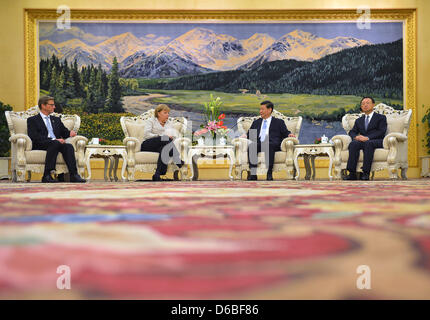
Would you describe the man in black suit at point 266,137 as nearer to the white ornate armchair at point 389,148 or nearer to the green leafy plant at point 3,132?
the white ornate armchair at point 389,148

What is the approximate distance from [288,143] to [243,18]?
4.01 meters

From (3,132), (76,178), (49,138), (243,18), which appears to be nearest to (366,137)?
(76,178)

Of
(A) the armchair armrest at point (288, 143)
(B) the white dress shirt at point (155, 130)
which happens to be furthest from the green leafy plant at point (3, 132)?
(A) the armchair armrest at point (288, 143)

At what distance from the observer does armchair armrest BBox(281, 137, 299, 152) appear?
6.05m

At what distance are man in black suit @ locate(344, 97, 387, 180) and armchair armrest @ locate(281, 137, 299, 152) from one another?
2.43 feet

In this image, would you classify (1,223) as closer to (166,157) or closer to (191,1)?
(166,157)

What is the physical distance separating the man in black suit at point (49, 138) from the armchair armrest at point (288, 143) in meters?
2.69

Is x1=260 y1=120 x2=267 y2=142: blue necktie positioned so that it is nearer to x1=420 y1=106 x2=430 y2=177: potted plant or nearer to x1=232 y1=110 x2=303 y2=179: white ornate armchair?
x1=232 y1=110 x2=303 y2=179: white ornate armchair

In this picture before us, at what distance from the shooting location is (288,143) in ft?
19.9

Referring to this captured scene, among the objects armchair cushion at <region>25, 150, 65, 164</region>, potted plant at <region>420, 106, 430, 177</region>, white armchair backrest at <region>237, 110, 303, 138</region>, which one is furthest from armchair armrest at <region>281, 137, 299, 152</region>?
potted plant at <region>420, 106, 430, 177</region>

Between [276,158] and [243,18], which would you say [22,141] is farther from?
[243,18]

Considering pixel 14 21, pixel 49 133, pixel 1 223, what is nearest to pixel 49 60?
pixel 14 21

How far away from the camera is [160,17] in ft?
29.4

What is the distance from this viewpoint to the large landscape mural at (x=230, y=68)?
8.99 meters
